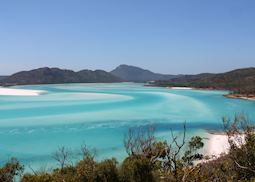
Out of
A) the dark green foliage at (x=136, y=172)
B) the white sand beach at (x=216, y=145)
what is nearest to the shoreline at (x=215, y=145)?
the white sand beach at (x=216, y=145)

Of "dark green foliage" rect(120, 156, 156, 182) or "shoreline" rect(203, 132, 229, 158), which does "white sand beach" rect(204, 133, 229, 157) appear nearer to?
"shoreline" rect(203, 132, 229, 158)

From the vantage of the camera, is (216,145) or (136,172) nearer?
(136,172)

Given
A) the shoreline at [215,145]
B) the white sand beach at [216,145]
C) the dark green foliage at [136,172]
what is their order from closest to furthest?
the dark green foliage at [136,172], the shoreline at [215,145], the white sand beach at [216,145]

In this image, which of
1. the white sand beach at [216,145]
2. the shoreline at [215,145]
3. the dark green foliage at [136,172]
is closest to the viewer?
the dark green foliage at [136,172]

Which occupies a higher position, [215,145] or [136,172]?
[136,172]

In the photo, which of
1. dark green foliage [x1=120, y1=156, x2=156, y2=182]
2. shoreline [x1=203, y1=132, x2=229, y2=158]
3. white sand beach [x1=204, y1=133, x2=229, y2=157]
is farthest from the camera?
white sand beach [x1=204, y1=133, x2=229, y2=157]

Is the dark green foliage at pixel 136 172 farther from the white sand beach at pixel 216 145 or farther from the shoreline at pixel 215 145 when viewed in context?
the white sand beach at pixel 216 145

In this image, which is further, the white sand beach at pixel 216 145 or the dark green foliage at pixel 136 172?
the white sand beach at pixel 216 145

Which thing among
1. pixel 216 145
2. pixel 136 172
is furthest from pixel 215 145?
pixel 136 172

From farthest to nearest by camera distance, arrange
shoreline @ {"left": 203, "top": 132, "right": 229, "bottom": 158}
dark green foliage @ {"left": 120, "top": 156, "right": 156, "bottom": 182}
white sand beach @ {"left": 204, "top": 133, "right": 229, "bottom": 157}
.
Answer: white sand beach @ {"left": 204, "top": 133, "right": 229, "bottom": 157} < shoreline @ {"left": 203, "top": 132, "right": 229, "bottom": 158} < dark green foliage @ {"left": 120, "top": 156, "right": 156, "bottom": 182}

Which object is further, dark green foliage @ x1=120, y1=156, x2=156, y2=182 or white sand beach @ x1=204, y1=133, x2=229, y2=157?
white sand beach @ x1=204, y1=133, x2=229, y2=157

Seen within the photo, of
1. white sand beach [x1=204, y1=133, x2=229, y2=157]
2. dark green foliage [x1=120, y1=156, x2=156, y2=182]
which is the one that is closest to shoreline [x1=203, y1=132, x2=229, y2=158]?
white sand beach [x1=204, y1=133, x2=229, y2=157]

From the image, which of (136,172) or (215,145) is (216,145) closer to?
(215,145)
